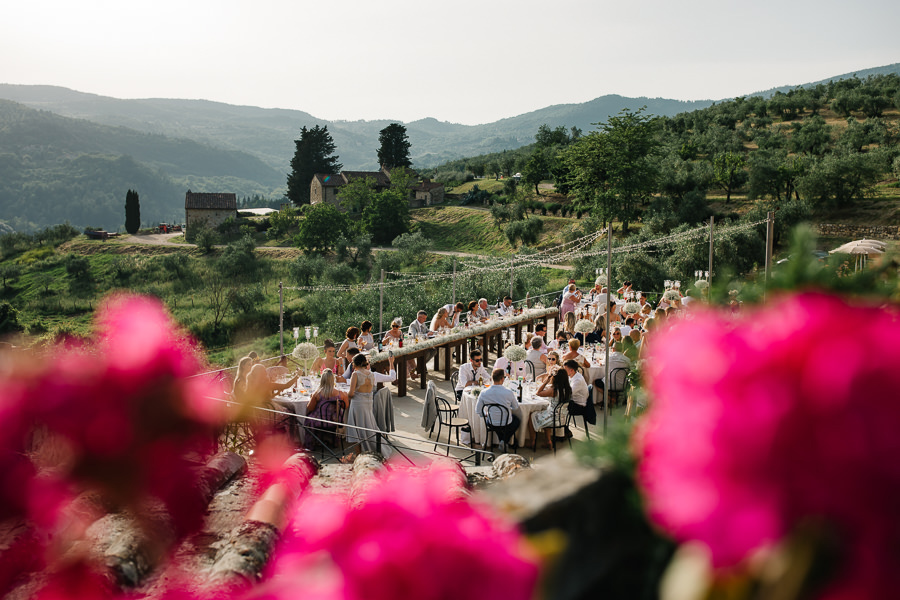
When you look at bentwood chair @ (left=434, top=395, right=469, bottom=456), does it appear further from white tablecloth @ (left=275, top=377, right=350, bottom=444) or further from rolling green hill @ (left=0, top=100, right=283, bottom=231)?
rolling green hill @ (left=0, top=100, right=283, bottom=231)

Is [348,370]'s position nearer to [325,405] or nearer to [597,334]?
[325,405]

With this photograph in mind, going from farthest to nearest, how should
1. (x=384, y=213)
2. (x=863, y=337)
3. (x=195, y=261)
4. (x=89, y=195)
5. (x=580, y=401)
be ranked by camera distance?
(x=89, y=195) → (x=384, y=213) → (x=195, y=261) → (x=580, y=401) → (x=863, y=337)

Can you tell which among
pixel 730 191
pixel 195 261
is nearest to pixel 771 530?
pixel 730 191

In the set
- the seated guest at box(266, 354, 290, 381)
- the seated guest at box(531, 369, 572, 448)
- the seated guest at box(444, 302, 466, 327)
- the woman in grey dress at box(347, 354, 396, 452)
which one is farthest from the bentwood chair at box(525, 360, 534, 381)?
the seated guest at box(266, 354, 290, 381)

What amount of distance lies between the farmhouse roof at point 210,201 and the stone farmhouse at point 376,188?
9.90m

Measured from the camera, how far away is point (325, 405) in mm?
7844

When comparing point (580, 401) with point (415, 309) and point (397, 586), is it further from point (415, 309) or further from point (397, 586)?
point (415, 309)

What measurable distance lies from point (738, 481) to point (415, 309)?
78.1ft

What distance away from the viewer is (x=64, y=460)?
2.34 ft

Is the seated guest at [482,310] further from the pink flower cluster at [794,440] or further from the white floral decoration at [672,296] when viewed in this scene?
the pink flower cluster at [794,440]

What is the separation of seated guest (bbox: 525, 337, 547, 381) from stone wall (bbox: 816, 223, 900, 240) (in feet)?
76.6

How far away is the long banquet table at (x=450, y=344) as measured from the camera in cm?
1035

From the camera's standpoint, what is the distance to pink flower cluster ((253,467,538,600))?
518mm

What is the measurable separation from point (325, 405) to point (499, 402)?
90.6 inches
